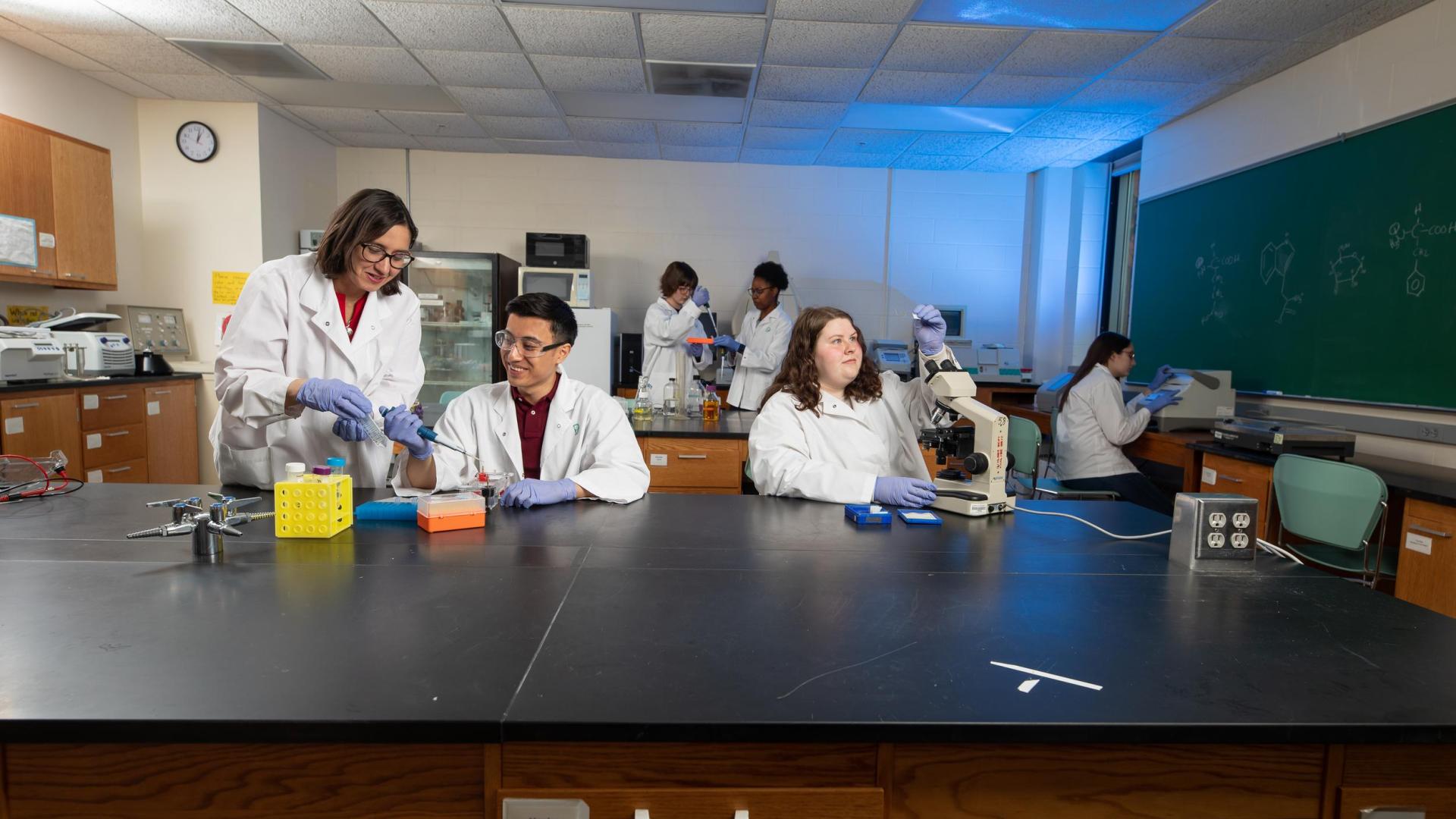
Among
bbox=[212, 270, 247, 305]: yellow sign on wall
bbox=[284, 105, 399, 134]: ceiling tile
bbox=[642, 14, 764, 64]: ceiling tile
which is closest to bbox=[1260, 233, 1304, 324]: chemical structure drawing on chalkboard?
bbox=[642, 14, 764, 64]: ceiling tile

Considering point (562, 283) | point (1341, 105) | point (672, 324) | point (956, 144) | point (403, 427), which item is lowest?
point (403, 427)

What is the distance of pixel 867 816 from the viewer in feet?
3.07

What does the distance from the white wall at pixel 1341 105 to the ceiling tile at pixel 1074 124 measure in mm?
384

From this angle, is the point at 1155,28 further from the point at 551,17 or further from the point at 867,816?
the point at 867,816

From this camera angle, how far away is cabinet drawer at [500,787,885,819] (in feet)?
3.01

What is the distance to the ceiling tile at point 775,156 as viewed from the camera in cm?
579

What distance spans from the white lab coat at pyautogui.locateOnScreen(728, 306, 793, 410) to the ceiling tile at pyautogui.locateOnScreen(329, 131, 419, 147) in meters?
3.08

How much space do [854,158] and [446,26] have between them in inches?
131

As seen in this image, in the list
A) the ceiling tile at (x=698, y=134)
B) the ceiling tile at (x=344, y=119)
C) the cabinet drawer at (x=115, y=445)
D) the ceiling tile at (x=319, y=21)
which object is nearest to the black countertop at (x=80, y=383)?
the cabinet drawer at (x=115, y=445)

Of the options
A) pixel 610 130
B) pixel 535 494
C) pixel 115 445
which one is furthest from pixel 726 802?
pixel 610 130

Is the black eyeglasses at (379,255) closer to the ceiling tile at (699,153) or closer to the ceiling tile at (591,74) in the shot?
the ceiling tile at (591,74)

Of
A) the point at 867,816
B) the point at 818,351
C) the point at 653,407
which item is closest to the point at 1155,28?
the point at 818,351

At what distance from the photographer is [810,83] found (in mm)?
4246

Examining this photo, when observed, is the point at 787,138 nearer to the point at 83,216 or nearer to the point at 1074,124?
the point at 1074,124
